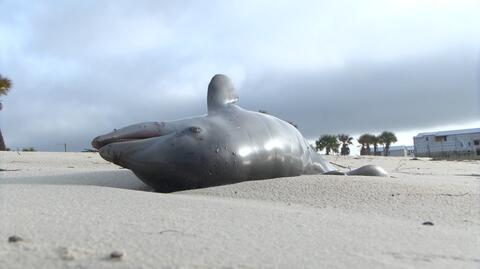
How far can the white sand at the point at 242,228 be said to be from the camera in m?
2.05

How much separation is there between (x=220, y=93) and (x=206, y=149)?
1075 millimetres

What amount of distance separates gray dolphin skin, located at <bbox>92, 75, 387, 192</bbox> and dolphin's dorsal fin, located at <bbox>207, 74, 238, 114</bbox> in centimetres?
1

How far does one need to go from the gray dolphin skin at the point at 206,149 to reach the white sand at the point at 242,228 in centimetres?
29

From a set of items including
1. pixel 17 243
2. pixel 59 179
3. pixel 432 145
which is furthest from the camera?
pixel 432 145

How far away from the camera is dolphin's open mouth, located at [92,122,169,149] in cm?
450

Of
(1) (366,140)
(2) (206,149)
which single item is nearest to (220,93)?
(2) (206,149)

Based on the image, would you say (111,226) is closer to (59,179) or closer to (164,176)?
(164,176)

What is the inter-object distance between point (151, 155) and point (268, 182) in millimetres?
1056

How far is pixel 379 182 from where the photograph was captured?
4.66 metres

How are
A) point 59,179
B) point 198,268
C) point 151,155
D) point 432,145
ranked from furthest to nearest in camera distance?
point 432,145
point 59,179
point 151,155
point 198,268

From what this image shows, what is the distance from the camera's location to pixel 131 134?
178 inches

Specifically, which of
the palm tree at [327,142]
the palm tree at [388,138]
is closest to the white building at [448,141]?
the palm tree at [388,138]

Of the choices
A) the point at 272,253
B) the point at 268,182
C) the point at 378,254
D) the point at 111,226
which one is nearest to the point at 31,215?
the point at 111,226

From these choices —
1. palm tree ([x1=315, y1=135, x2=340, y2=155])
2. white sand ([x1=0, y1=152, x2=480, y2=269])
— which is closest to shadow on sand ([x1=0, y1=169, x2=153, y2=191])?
white sand ([x1=0, y1=152, x2=480, y2=269])
